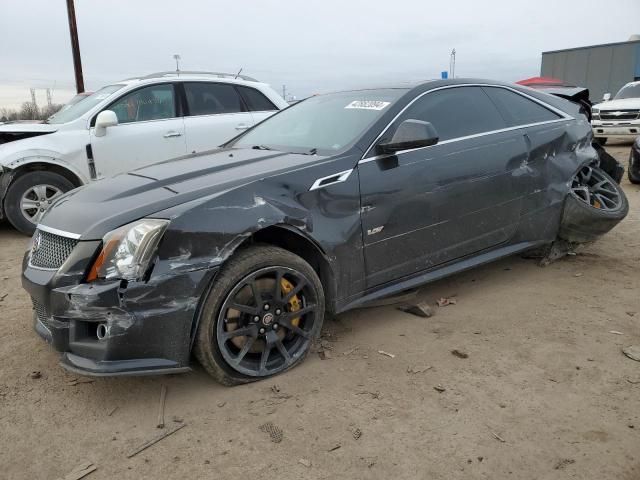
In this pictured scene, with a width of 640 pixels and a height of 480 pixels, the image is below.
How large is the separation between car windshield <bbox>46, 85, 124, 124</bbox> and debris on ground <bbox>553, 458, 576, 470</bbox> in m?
6.17

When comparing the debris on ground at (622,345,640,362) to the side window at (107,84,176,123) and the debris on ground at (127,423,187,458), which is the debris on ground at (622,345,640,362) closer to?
the debris on ground at (127,423,187,458)

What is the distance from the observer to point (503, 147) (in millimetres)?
3961

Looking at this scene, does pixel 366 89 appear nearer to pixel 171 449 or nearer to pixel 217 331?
pixel 217 331

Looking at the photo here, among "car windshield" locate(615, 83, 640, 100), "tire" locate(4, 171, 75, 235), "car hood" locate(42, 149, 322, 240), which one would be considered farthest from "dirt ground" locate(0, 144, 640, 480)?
"car windshield" locate(615, 83, 640, 100)

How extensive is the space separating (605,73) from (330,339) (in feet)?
80.7

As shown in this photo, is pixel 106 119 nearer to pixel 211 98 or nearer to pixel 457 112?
pixel 211 98

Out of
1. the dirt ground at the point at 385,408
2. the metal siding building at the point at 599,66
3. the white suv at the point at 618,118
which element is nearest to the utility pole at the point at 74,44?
the dirt ground at the point at 385,408

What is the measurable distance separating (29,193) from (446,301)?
4.92m

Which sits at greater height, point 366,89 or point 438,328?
point 366,89

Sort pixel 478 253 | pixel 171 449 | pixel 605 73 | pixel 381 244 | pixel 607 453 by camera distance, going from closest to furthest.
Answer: pixel 607 453 < pixel 171 449 < pixel 381 244 < pixel 478 253 < pixel 605 73

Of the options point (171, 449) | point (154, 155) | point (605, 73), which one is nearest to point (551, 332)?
point (171, 449)

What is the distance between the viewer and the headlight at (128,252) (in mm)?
2510

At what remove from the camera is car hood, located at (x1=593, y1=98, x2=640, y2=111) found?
1311 centimetres

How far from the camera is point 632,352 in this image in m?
3.12
